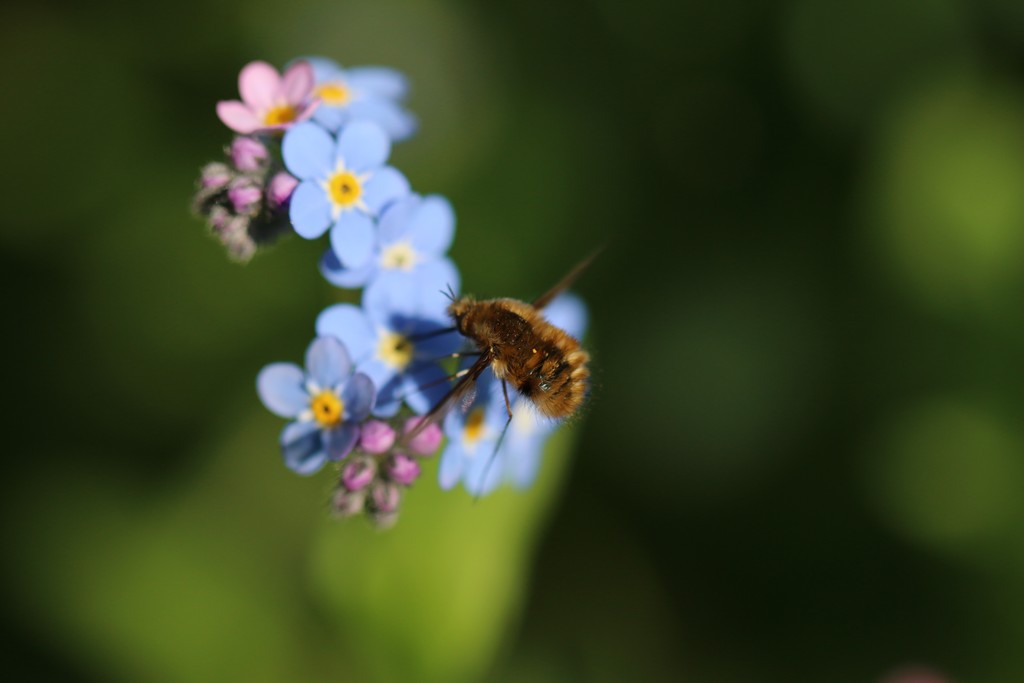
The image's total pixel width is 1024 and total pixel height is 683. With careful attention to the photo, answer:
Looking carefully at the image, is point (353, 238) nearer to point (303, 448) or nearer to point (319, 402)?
point (319, 402)

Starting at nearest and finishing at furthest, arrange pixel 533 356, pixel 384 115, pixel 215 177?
pixel 533 356, pixel 215 177, pixel 384 115

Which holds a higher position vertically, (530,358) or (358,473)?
(530,358)

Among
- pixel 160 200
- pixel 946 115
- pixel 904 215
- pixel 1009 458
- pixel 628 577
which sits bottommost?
pixel 628 577

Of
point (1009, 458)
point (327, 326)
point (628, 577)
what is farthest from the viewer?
point (628, 577)

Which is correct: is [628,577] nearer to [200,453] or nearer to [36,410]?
[200,453]

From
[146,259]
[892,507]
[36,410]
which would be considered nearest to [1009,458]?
[892,507]

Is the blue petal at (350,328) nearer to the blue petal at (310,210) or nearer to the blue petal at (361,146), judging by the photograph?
the blue petal at (310,210)

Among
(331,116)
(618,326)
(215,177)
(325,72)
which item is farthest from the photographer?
(618,326)

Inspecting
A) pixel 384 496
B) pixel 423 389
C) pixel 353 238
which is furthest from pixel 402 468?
pixel 353 238
